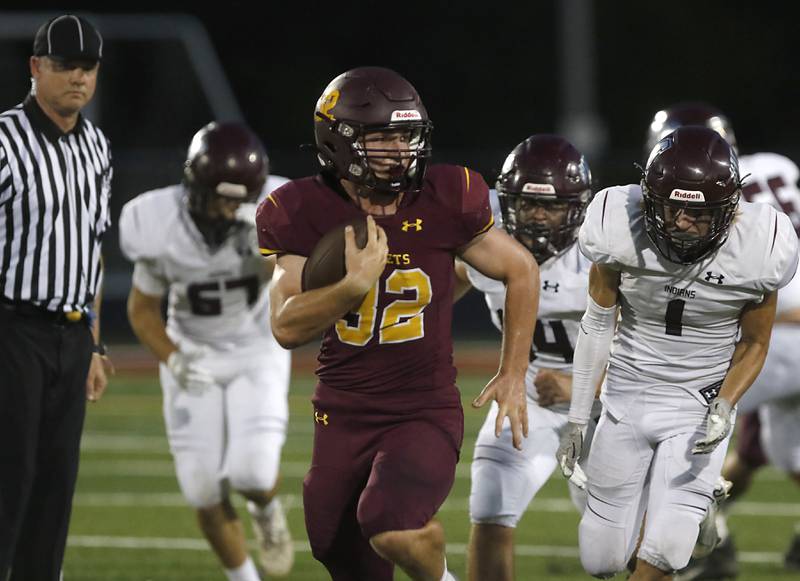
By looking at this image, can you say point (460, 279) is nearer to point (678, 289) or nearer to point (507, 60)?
point (678, 289)

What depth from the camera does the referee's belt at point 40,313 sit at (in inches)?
169

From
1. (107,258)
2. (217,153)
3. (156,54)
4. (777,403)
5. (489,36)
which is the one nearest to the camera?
(217,153)

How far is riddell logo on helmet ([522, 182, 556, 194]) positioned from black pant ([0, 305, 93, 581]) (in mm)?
1408

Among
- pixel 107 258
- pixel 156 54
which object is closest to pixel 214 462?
pixel 107 258

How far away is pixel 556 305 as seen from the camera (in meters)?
4.78

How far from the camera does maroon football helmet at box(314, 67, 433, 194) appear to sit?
154 inches

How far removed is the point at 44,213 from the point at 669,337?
1.83m

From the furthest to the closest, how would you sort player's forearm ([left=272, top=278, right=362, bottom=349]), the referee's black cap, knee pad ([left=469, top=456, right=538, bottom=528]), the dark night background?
the dark night background → knee pad ([left=469, top=456, right=538, bottom=528]) → the referee's black cap → player's forearm ([left=272, top=278, right=362, bottom=349])

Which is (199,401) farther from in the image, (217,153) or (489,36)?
(489,36)

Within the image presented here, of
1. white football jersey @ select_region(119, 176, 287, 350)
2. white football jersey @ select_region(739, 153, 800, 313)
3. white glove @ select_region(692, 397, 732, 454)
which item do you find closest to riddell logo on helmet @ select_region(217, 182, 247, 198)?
white football jersey @ select_region(119, 176, 287, 350)

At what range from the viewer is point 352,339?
13.2 feet

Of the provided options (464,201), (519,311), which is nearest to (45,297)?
(464,201)

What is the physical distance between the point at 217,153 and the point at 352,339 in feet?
5.35

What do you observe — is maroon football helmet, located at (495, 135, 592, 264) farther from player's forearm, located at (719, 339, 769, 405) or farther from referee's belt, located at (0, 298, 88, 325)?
referee's belt, located at (0, 298, 88, 325)
